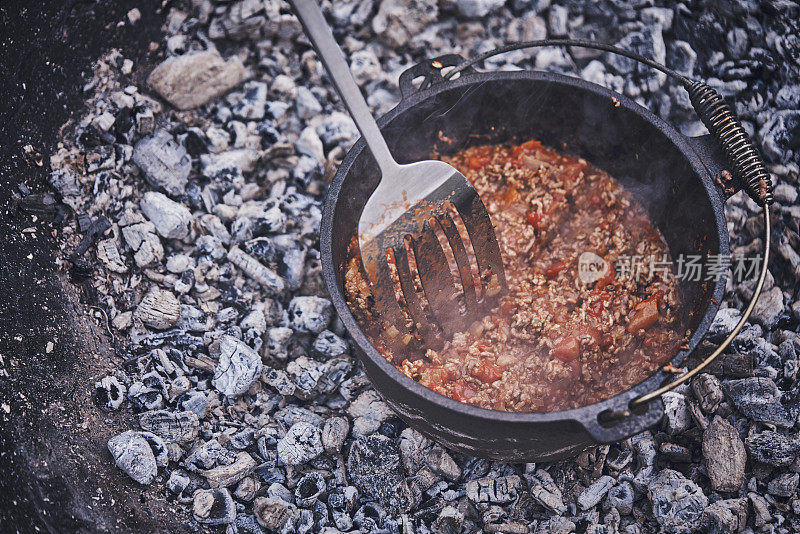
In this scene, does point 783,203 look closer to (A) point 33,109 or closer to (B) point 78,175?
(B) point 78,175

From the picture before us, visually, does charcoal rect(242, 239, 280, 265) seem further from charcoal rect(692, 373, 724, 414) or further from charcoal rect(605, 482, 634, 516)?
charcoal rect(692, 373, 724, 414)

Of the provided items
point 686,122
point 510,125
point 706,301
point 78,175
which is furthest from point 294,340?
point 686,122

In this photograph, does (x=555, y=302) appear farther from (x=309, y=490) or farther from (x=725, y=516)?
(x=309, y=490)

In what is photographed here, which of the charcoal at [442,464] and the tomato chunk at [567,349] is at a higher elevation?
the tomato chunk at [567,349]

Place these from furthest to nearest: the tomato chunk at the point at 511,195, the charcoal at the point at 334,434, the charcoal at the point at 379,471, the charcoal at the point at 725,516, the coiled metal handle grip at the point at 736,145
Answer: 1. the tomato chunk at the point at 511,195
2. the charcoal at the point at 334,434
3. the charcoal at the point at 379,471
4. the charcoal at the point at 725,516
5. the coiled metal handle grip at the point at 736,145

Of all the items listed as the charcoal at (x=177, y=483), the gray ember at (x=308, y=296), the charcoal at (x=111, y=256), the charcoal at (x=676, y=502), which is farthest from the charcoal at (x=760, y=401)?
the charcoal at (x=111, y=256)

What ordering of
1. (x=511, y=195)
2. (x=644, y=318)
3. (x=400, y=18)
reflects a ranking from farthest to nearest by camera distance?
1. (x=400, y=18)
2. (x=511, y=195)
3. (x=644, y=318)

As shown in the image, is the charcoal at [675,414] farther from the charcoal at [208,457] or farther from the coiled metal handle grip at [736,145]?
the charcoal at [208,457]

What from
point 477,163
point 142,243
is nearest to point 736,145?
point 477,163
